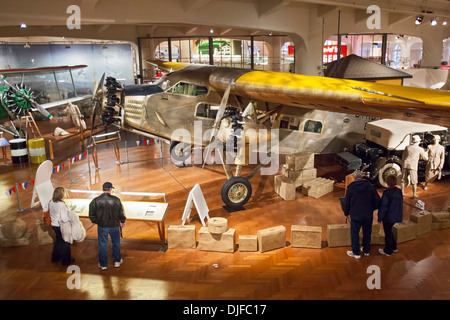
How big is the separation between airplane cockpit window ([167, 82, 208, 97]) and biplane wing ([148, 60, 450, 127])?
1.15 meters

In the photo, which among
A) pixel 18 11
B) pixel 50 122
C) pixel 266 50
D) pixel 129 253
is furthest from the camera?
pixel 266 50

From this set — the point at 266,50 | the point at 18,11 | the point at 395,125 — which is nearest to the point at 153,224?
the point at 395,125

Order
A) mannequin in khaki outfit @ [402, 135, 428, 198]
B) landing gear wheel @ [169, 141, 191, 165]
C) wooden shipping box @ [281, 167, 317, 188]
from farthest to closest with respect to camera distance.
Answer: landing gear wheel @ [169, 141, 191, 165]
wooden shipping box @ [281, 167, 317, 188]
mannequin in khaki outfit @ [402, 135, 428, 198]

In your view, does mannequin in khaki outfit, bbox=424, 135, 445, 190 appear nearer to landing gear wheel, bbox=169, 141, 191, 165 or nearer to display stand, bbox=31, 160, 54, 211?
landing gear wheel, bbox=169, 141, 191, 165

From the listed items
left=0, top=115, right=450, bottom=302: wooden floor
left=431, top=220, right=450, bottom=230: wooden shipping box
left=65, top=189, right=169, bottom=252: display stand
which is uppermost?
left=65, top=189, right=169, bottom=252: display stand

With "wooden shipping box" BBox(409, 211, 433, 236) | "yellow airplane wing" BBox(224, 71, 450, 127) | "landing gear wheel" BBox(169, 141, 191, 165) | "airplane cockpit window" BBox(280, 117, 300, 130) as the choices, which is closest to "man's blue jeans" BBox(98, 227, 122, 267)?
"yellow airplane wing" BBox(224, 71, 450, 127)

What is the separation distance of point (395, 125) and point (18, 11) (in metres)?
12.2

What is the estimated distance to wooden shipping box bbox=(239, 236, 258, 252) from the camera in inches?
297

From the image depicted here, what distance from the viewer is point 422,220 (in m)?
8.05

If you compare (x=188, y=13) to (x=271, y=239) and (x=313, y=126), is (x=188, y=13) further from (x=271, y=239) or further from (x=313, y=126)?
(x=271, y=239)

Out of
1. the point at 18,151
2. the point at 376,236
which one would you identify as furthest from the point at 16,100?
the point at 376,236

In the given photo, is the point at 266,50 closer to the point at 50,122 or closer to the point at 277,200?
the point at 50,122

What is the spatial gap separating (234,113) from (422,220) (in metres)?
5.11

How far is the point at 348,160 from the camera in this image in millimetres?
10844
